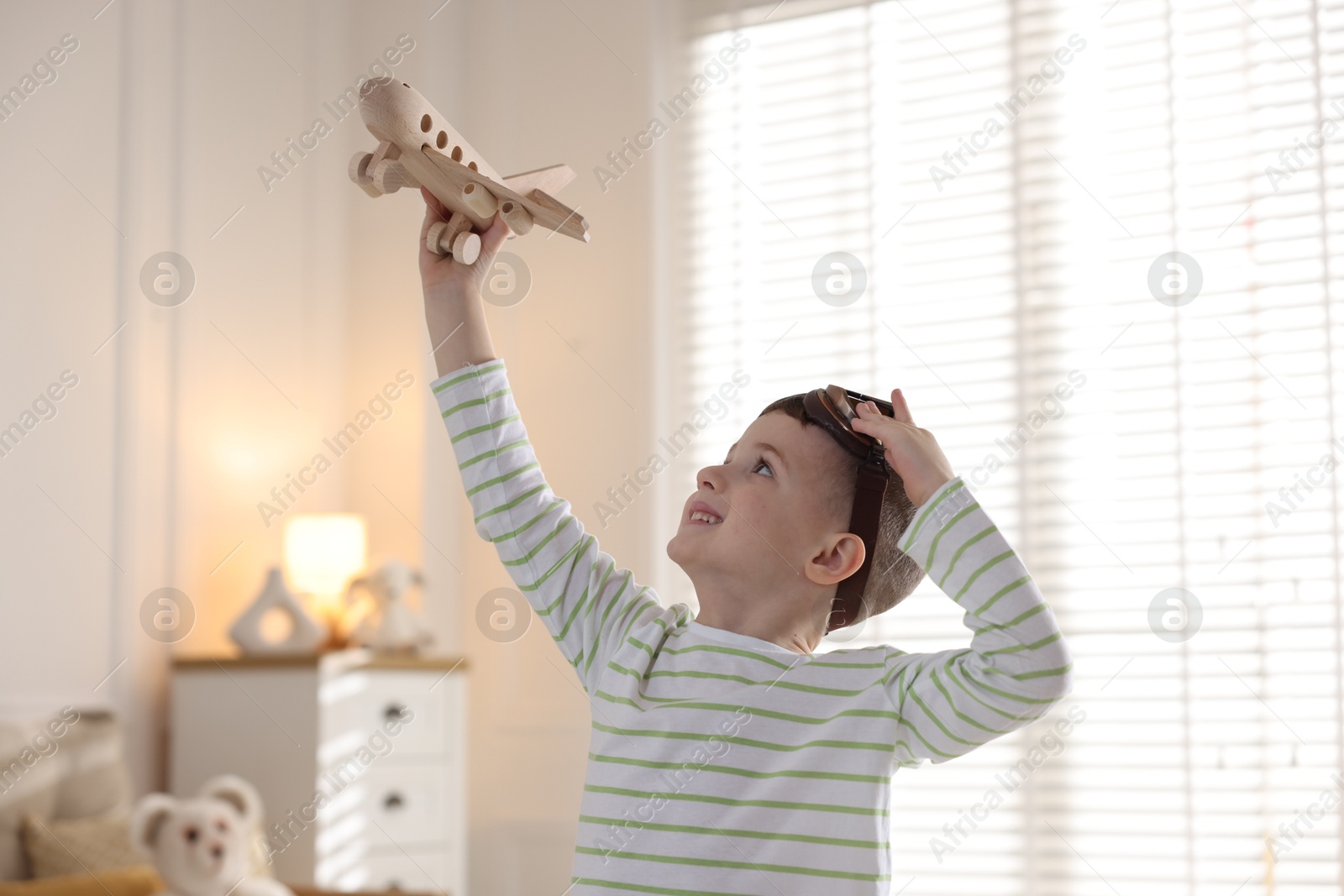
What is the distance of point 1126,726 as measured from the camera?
277cm

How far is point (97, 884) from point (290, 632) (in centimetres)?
86

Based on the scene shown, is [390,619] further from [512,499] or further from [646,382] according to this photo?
[512,499]

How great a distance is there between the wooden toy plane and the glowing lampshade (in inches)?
88.5

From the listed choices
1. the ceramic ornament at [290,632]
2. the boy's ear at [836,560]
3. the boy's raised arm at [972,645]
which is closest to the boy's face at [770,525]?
the boy's ear at [836,560]

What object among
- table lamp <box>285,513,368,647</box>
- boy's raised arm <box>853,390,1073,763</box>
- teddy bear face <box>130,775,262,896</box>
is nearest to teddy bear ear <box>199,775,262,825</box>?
teddy bear face <box>130,775,262,896</box>

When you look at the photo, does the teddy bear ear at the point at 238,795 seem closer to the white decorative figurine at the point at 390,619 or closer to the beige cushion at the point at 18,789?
the beige cushion at the point at 18,789

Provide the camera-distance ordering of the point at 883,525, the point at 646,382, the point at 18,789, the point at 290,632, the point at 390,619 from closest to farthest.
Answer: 1. the point at 883,525
2. the point at 18,789
3. the point at 290,632
4. the point at 390,619
5. the point at 646,382

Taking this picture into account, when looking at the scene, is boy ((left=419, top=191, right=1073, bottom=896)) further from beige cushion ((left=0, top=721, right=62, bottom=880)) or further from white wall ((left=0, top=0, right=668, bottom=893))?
white wall ((left=0, top=0, right=668, bottom=893))

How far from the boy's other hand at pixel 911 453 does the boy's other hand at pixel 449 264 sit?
0.36m

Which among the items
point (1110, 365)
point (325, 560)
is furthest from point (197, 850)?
point (1110, 365)

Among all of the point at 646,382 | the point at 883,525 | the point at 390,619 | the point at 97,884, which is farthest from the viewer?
the point at 646,382

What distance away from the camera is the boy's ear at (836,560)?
3.36 feet

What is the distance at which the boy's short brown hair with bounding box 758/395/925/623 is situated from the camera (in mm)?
1048

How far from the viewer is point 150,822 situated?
2.21 meters
